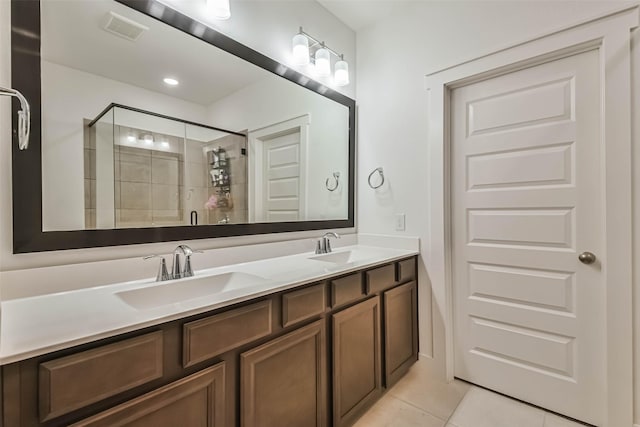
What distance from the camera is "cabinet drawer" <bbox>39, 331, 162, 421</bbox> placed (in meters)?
0.69

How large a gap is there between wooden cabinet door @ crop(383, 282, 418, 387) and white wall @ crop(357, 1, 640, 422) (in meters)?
0.09

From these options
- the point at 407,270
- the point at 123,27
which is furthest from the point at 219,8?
the point at 407,270

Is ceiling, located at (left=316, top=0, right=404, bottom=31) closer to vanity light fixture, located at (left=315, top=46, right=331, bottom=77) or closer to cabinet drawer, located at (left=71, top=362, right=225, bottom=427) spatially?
vanity light fixture, located at (left=315, top=46, right=331, bottom=77)

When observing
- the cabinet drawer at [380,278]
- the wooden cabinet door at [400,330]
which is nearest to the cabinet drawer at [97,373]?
the cabinet drawer at [380,278]

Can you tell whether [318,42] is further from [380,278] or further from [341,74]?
[380,278]

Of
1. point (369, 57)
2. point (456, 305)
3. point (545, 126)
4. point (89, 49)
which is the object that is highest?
point (369, 57)

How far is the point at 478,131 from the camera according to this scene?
194 cm

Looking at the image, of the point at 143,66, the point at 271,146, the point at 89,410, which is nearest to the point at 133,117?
the point at 143,66

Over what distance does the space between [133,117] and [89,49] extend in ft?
0.93

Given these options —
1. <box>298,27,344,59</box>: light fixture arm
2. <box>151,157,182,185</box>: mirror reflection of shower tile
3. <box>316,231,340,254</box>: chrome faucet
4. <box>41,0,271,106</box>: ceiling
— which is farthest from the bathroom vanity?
<box>298,27,344,59</box>: light fixture arm

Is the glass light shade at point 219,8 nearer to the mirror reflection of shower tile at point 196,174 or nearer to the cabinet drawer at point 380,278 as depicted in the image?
the mirror reflection of shower tile at point 196,174

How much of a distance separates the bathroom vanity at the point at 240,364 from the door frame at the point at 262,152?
40 centimetres

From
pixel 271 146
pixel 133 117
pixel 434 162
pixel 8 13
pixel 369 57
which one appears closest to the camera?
pixel 8 13

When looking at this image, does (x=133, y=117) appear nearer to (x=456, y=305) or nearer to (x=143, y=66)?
(x=143, y=66)
